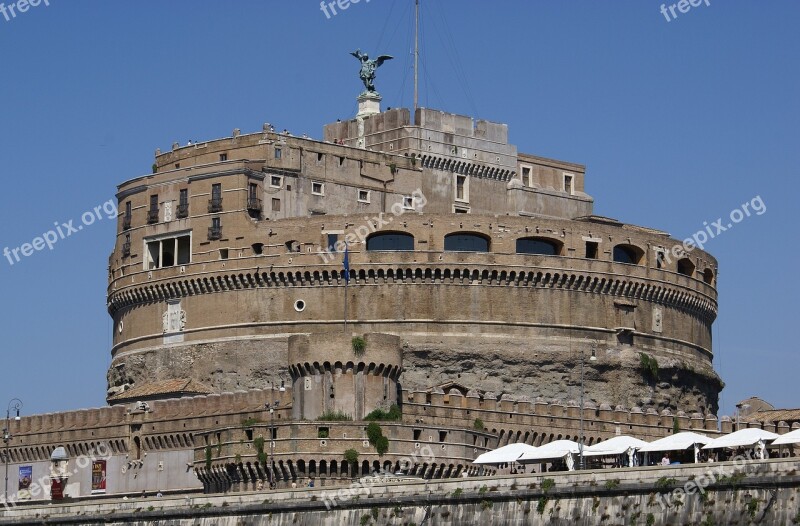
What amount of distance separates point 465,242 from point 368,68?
18.3 metres

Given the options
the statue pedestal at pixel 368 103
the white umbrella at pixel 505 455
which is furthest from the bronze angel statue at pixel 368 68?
the white umbrella at pixel 505 455

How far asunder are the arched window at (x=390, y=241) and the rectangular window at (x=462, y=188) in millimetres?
11918

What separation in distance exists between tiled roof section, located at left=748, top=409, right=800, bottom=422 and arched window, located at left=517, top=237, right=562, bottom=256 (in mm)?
13272

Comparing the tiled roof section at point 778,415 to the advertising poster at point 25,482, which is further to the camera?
the advertising poster at point 25,482

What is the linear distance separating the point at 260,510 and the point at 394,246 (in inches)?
1421

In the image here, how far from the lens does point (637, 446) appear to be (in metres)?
74.1

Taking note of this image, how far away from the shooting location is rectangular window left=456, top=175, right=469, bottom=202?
387 feet

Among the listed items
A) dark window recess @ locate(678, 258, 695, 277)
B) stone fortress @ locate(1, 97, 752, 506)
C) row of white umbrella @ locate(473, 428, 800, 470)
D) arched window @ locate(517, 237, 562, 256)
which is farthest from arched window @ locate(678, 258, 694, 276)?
row of white umbrella @ locate(473, 428, 800, 470)

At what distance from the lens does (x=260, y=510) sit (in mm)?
72000

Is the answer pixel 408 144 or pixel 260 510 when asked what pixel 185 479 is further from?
pixel 408 144

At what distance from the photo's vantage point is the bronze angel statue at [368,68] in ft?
397

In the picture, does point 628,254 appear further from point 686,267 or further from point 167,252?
point 167,252

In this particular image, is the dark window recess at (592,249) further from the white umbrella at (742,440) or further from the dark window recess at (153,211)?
the white umbrella at (742,440)

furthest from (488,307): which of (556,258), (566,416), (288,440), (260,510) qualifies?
(260,510)
